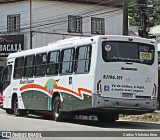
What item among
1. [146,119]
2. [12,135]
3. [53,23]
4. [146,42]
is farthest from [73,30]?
[12,135]

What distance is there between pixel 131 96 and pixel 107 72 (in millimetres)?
1298

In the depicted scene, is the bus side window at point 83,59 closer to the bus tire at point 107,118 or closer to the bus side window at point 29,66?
the bus tire at point 107,118

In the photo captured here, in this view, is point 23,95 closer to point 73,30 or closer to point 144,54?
point 144,54

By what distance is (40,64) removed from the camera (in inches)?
810

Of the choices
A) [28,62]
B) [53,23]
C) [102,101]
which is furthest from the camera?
[53,23]

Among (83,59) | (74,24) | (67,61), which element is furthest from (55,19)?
(83,59)

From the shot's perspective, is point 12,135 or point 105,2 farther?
point 105,2

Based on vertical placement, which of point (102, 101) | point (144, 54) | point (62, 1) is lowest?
point (102, 101)

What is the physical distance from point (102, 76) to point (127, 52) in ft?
4.56

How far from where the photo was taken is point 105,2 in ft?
143

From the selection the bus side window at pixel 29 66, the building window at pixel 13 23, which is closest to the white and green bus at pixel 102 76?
the bus side window at pixel 29 66

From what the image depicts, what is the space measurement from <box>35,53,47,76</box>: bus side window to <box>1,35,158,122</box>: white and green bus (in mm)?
487

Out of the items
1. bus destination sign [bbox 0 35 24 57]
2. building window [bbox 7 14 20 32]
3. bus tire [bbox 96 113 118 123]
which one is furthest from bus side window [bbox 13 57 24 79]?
building window [bbox 7 14 20 32]

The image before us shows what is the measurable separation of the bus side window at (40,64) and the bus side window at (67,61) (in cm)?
156
